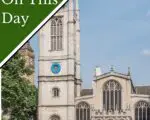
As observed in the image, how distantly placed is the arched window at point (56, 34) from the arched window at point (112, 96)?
7.01 metres

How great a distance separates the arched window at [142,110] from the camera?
54.7m

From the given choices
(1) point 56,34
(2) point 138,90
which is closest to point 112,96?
(1) point 56,34

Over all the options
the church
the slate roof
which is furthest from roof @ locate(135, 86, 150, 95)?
the church

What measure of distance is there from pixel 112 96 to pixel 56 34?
30.8 ft

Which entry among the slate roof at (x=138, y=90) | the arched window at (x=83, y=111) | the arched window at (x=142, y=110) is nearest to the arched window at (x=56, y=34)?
the arched window at (x=83, y=111)

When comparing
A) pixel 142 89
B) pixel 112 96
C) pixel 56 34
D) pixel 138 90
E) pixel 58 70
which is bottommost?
pixel 112 96

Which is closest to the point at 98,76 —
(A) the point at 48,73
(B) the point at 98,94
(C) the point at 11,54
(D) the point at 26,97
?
(B) the point at 98,94

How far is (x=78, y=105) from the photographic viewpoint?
56969 millimetres

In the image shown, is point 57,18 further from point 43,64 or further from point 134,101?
point 134,101

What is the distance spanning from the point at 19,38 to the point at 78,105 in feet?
→ 177

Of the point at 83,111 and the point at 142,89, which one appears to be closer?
the point at 83,111

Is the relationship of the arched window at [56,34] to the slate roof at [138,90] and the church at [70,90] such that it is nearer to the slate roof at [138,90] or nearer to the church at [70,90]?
the church at [70,90]

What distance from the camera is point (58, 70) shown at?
56.4m

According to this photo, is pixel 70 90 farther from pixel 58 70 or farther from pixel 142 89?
pixel 142 89
